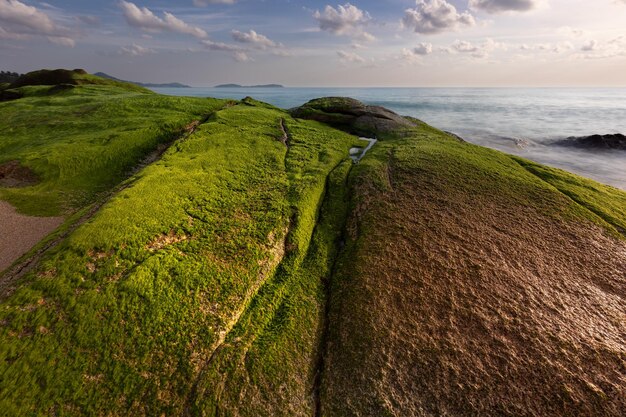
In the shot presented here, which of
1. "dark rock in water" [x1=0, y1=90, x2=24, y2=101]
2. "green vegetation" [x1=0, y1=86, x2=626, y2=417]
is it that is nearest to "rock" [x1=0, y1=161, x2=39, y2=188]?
"green vegetation" [x1=0, y1=86, x2=626, y2=417]

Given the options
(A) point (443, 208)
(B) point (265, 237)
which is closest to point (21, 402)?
(B) point (265, 237)

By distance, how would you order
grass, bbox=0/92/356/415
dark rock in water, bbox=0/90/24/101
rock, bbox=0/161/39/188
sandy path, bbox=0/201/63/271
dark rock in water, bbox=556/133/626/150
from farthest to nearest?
dark rock in water, bbox=556/133/626/150 < dark rock in water, bbox=0/90/24/101 < rock, bbox=0/161/39/188 < sandy path, bbox=0/201/63/271 < grass, bbox=0/92/356/415

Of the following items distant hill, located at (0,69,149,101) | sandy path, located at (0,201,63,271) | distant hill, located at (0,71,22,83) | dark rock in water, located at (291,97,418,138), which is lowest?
sandy path, located at (0,201,63,271)

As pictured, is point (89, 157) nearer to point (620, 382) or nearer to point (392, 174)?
point (392, 174)

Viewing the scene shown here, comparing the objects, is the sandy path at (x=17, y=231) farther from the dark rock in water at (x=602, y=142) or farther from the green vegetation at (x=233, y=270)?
the dark rock in water at (x=602, y=142)

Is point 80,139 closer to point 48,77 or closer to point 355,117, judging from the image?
point 355,117

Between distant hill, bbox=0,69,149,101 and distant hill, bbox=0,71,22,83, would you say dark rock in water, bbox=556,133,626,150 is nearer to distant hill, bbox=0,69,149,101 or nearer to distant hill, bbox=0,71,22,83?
distant hill, bbox=0,69,149,101
